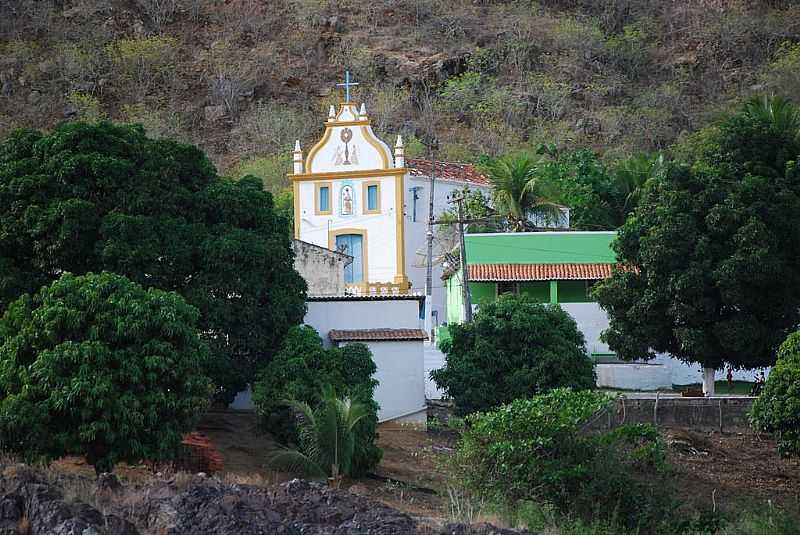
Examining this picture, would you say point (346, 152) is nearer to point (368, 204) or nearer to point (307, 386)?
point (368, 204)

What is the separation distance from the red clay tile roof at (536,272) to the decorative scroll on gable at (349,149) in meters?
7.97

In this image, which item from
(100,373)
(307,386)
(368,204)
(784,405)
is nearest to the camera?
(100,373)

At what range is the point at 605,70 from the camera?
86.3 metres

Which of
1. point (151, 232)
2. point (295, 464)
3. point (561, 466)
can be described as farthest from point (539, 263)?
point (561, 466)

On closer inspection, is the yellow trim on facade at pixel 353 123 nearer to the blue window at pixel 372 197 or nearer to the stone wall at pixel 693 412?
the blue window at pixel 372 197

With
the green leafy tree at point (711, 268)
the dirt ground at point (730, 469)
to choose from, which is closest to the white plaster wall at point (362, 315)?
the green leafy tree at point (711, 268)

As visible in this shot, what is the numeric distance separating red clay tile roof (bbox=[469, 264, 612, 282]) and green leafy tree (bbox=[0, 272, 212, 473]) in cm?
1647

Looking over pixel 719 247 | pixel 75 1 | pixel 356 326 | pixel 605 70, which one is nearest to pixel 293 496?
pixel 356 326

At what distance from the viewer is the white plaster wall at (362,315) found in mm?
32094

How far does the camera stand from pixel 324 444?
26219 mm

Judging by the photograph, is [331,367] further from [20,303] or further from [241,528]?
[241,528]

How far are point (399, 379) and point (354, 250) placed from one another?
49.6 feet

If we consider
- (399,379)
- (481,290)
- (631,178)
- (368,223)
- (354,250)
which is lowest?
(399,379)

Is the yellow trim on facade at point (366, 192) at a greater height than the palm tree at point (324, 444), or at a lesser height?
greater
